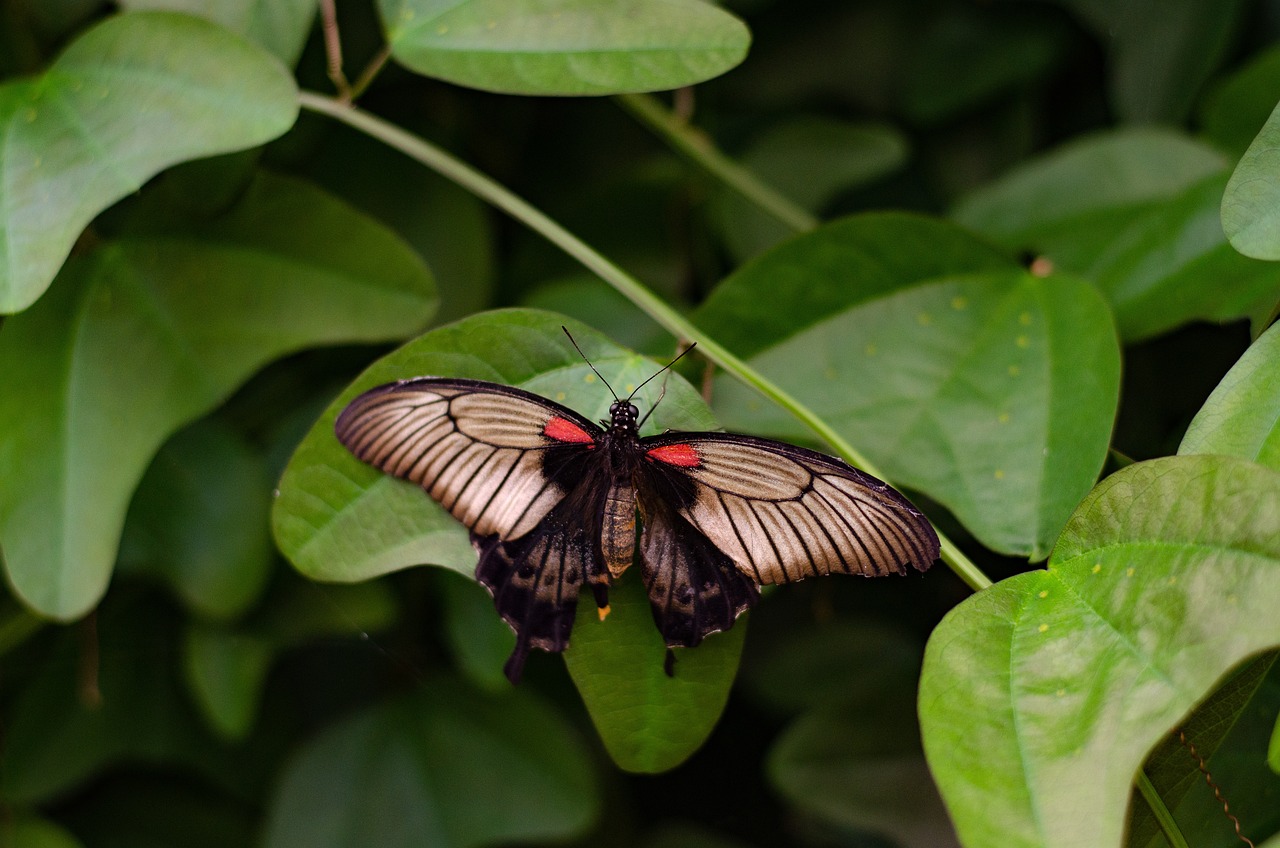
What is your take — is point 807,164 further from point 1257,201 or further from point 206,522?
point 206,522

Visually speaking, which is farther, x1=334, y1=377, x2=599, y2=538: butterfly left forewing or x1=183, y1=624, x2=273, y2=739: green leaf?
x1=183, y1=624, x2=273, y2=739: green leaf

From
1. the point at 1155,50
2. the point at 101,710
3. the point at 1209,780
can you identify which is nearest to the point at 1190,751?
the point at 1209,780

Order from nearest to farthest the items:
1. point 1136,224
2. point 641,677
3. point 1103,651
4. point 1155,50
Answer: point 1103,651
point 641,677
point 1136,224
point 1155,50

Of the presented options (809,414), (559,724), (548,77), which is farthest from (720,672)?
(559,724)

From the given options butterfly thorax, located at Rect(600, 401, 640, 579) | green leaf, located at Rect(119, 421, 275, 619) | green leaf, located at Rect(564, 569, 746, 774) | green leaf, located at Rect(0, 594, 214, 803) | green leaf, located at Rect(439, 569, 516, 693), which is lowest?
green leaf, located at Rect(0, 594, 214, 803)

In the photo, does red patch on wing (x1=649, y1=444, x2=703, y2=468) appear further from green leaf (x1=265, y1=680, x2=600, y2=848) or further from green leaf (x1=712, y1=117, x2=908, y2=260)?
green leaf (x1=265, y1=680, x2=600, y2=848)

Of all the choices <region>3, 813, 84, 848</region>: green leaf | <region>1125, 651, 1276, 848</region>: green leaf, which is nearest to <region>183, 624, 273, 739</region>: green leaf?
<region>3, 813, 84, 848</region>: green leaf

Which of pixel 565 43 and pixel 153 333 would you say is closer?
pixel 565 43

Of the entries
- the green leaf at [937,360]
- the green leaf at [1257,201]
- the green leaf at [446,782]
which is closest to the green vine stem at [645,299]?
the green leaf at [937,360]
